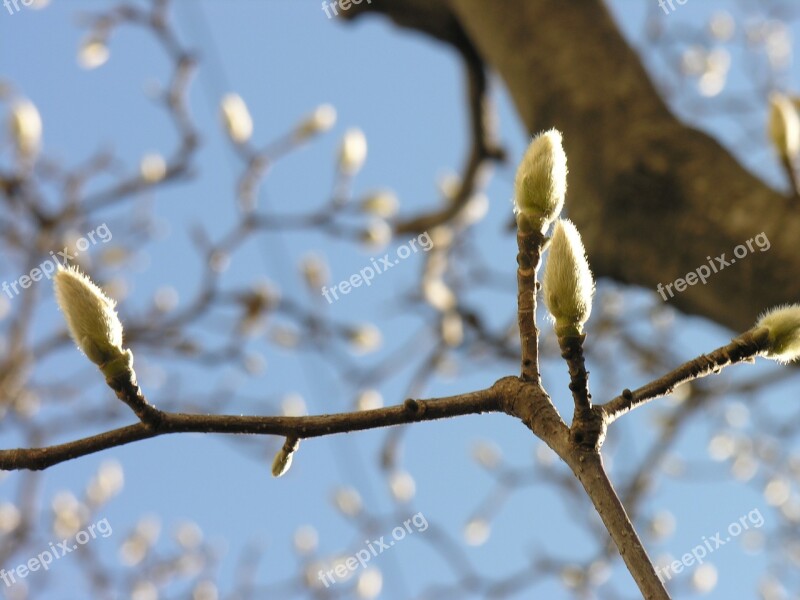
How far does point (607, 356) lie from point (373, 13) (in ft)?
5.01

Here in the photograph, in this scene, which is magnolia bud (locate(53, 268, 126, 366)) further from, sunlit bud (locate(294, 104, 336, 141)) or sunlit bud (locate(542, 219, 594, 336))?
sunlit bud (locate(294, 104, 336, 141))

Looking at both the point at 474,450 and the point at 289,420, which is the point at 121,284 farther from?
the point at 289,420

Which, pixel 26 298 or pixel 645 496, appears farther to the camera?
pixel 645 496

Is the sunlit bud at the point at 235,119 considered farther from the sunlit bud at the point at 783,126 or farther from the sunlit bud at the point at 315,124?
the sunlit bud at the point at 783,126

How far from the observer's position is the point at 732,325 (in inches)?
56.8

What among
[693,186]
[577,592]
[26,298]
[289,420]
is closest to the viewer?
[289,420]

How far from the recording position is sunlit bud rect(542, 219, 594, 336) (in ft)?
2.06

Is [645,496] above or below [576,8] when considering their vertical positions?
below

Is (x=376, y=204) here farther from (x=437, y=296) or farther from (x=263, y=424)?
(x=263, y=424)

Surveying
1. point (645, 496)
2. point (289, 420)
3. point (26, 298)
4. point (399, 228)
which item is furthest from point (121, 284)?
point (289, 420)

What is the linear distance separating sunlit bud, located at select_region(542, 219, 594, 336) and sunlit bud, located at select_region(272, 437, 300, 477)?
23 cm

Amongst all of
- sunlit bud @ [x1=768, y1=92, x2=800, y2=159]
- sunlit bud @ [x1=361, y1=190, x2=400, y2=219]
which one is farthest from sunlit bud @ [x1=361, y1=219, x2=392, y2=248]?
sunlit bud @ [x1=768, y1=92, x2=800, y2=159]

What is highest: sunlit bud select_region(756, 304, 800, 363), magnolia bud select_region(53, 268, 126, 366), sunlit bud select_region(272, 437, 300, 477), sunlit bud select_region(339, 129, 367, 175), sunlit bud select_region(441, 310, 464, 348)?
magnolia bud select_region(53, 268, 126, 366)

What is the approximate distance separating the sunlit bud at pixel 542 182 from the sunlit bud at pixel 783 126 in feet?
1.97
